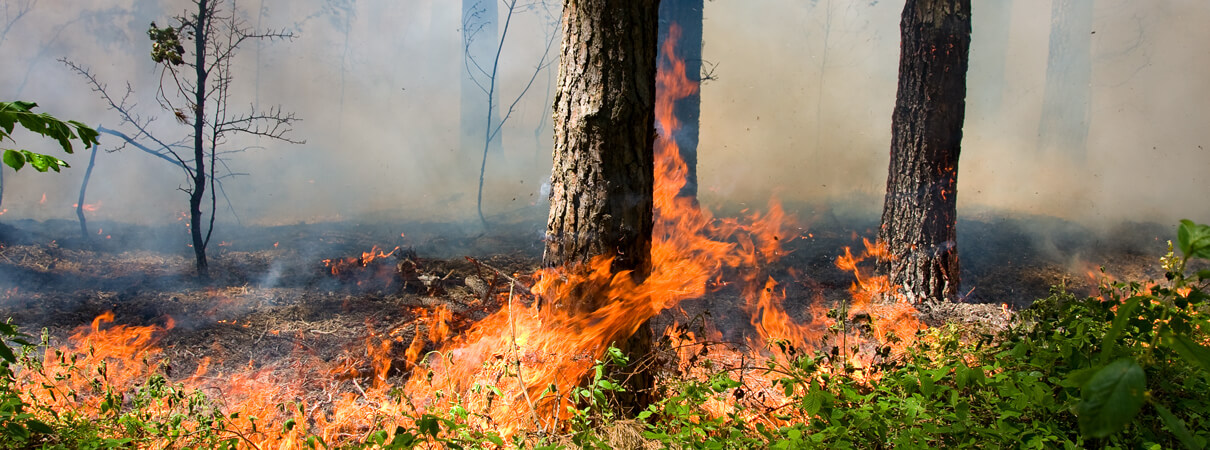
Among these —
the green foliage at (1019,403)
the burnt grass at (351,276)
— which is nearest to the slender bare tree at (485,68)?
the burnt grass at (351,276)

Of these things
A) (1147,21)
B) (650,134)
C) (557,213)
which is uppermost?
(1147,21)

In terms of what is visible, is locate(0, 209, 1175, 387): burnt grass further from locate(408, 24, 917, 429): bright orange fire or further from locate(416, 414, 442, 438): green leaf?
locate(416, 414, 442, 438): green leaf

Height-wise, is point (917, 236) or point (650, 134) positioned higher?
point (650, 134)

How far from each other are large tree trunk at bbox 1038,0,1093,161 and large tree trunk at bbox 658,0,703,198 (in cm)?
603

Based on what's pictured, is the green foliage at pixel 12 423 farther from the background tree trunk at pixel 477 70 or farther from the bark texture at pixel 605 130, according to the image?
the background tree trunk at pixel 477 70

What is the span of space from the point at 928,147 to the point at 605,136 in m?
3.49

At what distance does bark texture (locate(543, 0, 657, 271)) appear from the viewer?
2967mm

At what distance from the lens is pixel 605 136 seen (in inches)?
117

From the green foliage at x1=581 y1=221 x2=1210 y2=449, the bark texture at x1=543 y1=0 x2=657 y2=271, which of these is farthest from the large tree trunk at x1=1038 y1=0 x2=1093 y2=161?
the bark texture at x1=543 y1=0 x2=657 y2=271

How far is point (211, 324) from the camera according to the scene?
4.71 meters

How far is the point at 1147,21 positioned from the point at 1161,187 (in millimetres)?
2386

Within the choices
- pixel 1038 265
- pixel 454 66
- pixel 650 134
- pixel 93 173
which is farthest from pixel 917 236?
pixel 93 173

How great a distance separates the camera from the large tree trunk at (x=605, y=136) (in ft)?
9.73

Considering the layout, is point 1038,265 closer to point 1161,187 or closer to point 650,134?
point 1161,187
